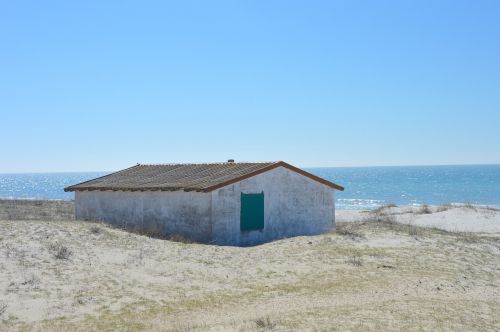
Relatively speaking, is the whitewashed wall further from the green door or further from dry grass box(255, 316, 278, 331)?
dry grass box(255, 316, 278, 331)

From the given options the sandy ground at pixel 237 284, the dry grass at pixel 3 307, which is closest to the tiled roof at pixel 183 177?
the sandy ground at pixel 237 284

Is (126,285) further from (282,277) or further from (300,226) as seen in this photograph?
(300,226)

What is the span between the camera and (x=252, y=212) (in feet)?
70.2

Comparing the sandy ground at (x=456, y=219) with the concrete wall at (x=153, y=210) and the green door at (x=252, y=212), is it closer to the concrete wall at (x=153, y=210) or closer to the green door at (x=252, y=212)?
the green door at (x=252, y=212)

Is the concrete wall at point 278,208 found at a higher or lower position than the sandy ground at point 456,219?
higher

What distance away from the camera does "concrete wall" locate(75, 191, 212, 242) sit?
67.5 ft

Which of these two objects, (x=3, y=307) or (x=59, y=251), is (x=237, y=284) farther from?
(x=3, y=307)

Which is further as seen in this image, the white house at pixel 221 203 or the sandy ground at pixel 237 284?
the white house at pixel 221 203

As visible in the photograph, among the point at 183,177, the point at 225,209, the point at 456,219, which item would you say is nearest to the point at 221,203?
the point at 225,209

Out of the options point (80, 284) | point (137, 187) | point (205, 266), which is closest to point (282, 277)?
point (205, 266)

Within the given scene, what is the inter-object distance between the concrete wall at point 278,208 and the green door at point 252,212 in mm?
171

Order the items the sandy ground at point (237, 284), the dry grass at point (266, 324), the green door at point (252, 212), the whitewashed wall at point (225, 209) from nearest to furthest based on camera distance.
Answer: the dry grass at point (266, 324) → the sandy ground at point (237, 284) → the whitewashed wall at point (225, 209) → the green door at point (252, 212)

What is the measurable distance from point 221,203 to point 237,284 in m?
6.45

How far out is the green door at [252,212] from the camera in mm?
21078
